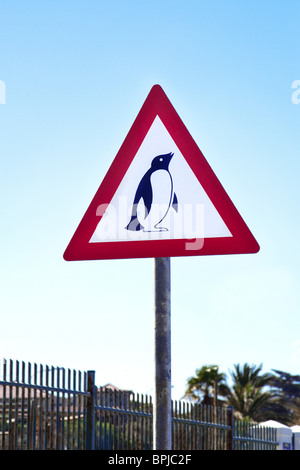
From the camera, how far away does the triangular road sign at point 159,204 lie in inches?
121

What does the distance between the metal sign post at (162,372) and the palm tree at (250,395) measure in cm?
4498

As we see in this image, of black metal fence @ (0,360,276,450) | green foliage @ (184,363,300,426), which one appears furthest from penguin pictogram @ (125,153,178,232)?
green foliage @ (184,363,300,426)

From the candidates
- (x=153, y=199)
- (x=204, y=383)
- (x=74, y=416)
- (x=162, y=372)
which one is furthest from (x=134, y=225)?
(x=204, y=383)

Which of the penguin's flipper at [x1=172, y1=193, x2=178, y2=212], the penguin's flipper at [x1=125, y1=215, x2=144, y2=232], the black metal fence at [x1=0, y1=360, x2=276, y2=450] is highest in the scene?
the penguin's flipper at [x1=172, y1=193, x2=178, y2=212]

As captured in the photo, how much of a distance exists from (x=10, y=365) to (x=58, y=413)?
103cm

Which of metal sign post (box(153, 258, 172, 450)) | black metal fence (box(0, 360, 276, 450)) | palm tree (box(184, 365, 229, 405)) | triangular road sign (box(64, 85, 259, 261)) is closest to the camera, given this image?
metal sign post (box(153, 258, 172, 450))

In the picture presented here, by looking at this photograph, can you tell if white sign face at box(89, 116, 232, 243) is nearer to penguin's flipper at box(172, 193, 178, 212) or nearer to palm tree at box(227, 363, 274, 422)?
penguin's flipper at box(172, 193, 178, 212)

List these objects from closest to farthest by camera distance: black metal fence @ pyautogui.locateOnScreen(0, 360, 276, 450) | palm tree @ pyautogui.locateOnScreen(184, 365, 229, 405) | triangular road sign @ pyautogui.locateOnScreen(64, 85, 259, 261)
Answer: triangular road sign @ pyautogui.locateOnScreen(64, 85, 259, 261), black metal fence @ pyautogui.locateOnScreen(0, 360, 276, 450), palm tree @ pyautogui.locateOnScreen(184, 365, 229, 405)

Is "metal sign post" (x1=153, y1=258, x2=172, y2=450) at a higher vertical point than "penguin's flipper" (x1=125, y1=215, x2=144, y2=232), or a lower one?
lower

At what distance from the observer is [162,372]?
2.81m

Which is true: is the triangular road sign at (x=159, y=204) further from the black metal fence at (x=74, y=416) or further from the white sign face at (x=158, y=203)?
the black metal fence at (x=74, y=416)

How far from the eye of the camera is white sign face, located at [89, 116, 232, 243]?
3.06 m

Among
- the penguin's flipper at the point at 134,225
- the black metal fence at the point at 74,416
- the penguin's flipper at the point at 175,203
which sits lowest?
the black metal fence at the point at 74,416

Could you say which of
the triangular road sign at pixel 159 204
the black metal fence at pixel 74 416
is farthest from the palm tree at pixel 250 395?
the triangular road sign at pixel 159 204
